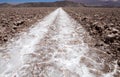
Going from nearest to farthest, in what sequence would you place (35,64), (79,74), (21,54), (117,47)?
(79,74)
(35,64)
(21,54)
(117,47)

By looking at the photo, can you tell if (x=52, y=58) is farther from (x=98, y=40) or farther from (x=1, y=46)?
(x=98, y=40)

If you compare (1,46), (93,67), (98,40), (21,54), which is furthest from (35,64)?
(98,40)

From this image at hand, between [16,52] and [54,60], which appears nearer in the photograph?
[54,60]

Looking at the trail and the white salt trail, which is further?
the white salt trail

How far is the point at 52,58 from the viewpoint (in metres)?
8.62

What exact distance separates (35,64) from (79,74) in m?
1.86

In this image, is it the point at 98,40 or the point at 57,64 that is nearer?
the point at 57,64

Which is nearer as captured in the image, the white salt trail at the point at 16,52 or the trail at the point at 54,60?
the trail at the point at 54,60

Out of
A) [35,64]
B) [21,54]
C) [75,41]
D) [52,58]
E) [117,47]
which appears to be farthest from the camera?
[75,41]

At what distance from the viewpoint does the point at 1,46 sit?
10445 mm

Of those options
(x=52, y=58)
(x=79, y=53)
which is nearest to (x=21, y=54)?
(x=52, y=58)

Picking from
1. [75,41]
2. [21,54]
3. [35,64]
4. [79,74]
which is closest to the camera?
[79,74]

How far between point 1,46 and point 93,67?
5.21m

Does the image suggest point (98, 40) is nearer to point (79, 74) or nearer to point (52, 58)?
point (52, 58)
